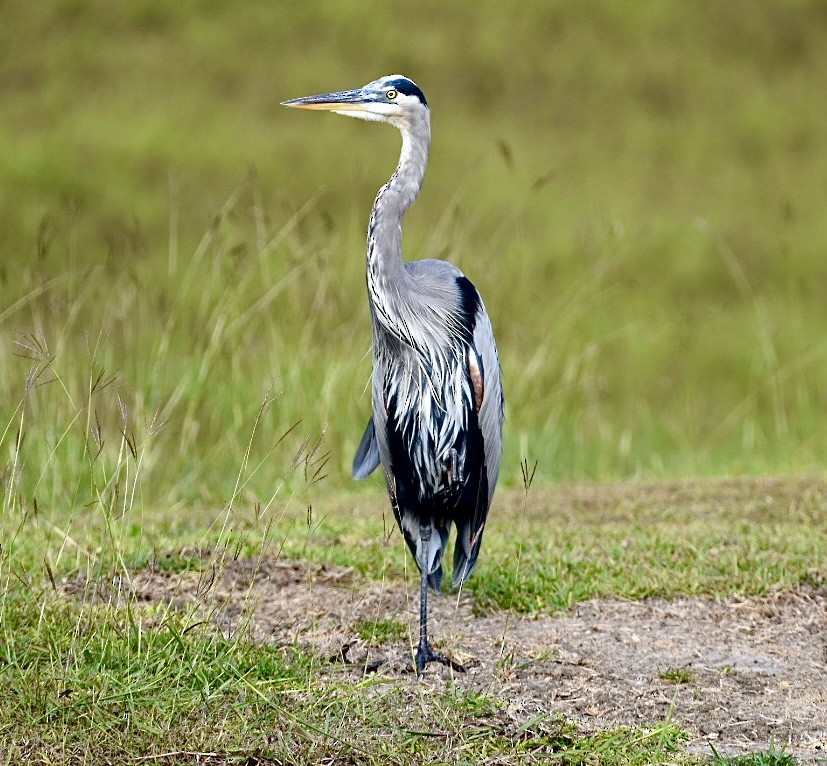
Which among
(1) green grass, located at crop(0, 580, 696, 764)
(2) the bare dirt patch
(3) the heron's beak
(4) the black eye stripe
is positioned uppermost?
(4) the black eye stripe

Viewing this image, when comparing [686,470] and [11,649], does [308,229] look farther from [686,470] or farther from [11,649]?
[11,649]

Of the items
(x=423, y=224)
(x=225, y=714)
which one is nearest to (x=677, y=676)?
(x=225, y=714)

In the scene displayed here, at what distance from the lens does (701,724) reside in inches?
144

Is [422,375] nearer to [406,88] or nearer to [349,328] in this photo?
[406,88]

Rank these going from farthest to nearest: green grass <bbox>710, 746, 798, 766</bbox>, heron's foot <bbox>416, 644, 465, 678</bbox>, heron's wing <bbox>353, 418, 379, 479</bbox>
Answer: heron's wing <bbox>353, 418, 379, 479</bbox>, heron's foot <bbox>416, 644, 465, 678</bbox>, green grass <bbox>710, 746, 798, 766</bbox>

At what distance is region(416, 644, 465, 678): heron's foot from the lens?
12.9ft

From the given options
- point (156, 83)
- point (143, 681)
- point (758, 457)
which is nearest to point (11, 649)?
point (143, 681)

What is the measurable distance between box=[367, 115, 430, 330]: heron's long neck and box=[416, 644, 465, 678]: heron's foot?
1030 millimetres

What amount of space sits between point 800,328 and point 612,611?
6184 millimetres

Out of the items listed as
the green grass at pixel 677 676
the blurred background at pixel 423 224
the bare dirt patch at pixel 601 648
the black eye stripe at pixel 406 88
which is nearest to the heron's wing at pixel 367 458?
the bare dirt patch at pixel 601 648

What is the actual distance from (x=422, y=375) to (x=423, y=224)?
20.1 feet

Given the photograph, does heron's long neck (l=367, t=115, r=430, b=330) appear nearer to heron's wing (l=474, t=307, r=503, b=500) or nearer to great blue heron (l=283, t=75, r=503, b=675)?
great blue heron (l=283, t=75, r=503, b=675)

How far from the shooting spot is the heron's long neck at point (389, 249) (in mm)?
4309

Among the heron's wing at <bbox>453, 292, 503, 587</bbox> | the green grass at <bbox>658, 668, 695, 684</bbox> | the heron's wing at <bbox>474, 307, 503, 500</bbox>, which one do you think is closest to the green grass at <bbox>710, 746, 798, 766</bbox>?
the green grass at <bbox>658, 668, 695, 684</bbox>
